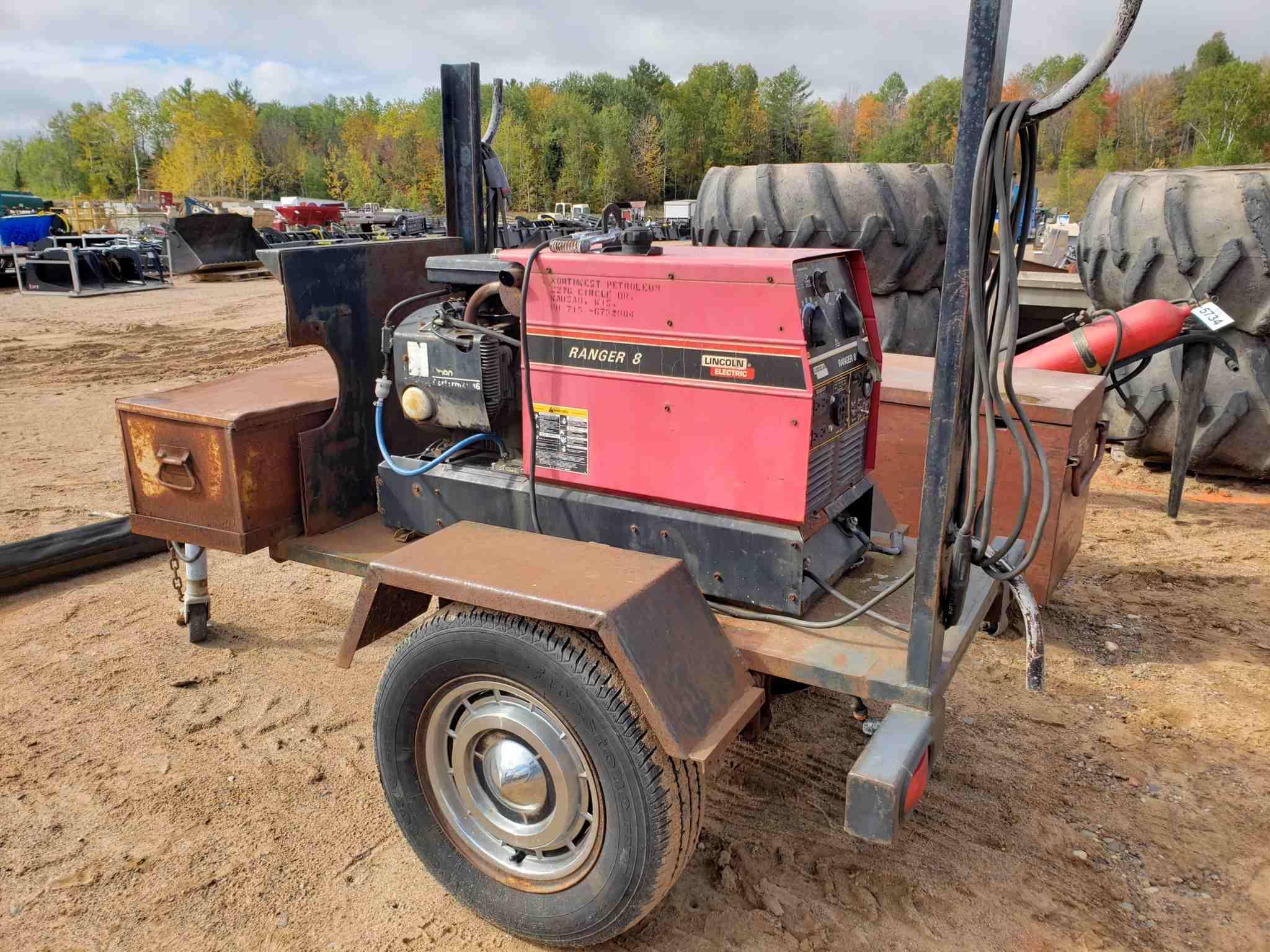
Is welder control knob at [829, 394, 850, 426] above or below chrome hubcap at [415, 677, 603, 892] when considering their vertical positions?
above

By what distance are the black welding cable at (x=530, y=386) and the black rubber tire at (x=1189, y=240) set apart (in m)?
4.36

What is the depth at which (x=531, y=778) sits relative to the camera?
7.92ft

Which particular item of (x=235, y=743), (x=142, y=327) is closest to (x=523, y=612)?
(x=235, y=743)

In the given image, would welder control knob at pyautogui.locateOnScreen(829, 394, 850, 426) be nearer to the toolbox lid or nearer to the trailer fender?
the trailer fender

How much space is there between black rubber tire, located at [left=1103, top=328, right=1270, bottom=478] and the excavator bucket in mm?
18731

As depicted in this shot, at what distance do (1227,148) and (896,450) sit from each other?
5261 centimetres

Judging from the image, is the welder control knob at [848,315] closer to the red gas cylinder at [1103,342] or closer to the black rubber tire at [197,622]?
the red gas cylinder at [1103,342]

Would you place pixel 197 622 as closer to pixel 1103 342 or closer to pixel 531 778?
pixel 531 778

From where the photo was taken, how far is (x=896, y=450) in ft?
13.8

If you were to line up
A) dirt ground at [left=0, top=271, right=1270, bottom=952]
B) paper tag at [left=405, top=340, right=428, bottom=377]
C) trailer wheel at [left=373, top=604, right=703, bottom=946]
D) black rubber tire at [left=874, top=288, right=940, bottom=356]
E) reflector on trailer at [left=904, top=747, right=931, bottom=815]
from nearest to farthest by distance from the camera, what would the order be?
reflector on trailer at [left=904, top=747, right=931, bottom=815] < trailer wheel at [left=373, top=604, right=703, bottom=946] < dirt ground at [left=0, top=271, right=1270, bottom=952] < paper tag at [left=405, top=340, right=428, bottom=377] < black rubber tire at [left=874, top=288, right=940, bottom=356]

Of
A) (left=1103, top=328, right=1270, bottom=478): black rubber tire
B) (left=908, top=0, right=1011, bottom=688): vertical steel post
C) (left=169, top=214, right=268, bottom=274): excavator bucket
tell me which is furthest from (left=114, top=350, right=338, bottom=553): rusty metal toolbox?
(left=169, top=214, right=268, bottom=274): excavator bucket

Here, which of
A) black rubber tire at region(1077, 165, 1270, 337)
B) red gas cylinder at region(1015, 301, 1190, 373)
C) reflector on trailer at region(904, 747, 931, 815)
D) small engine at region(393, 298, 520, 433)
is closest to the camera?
reflector on trailer at region(904, 747, 931, 815)

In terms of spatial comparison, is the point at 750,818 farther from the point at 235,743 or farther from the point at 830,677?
the point at 235,743

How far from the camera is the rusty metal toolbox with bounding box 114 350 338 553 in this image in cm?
323
